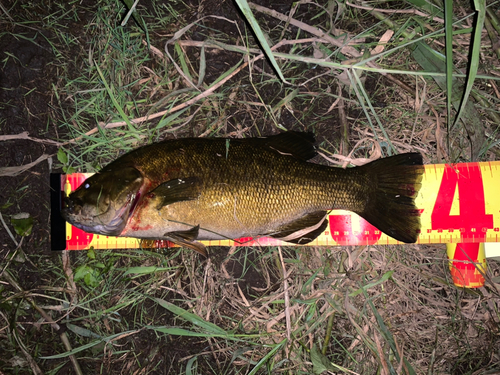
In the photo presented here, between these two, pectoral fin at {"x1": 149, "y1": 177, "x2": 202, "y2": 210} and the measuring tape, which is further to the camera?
the measuring tape

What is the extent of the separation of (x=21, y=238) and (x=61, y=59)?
179cm

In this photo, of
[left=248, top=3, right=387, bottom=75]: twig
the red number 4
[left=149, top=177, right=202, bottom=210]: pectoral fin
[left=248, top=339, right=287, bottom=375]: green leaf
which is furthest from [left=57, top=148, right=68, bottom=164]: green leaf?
the red number 4

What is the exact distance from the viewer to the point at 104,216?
2.46 meters

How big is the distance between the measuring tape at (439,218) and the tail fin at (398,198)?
0.28 metres

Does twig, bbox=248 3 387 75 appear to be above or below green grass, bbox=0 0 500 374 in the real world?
above

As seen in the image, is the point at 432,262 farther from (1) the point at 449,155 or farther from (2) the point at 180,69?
(2) the point at 180,69

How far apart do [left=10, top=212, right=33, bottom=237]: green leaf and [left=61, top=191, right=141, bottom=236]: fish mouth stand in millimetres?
880

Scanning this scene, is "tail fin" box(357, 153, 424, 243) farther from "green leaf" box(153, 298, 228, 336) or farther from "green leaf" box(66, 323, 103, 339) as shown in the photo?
"green leaf" box(66, 323, 103, 339)

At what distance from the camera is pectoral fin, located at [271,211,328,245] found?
2.73 meters

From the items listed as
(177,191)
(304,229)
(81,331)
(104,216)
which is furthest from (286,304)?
(81,331)

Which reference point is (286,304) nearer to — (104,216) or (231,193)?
(231,193)

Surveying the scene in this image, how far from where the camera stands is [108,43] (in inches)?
122

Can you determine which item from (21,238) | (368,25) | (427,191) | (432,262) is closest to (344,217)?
(427,191)

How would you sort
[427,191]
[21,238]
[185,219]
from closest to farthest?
[185,219] < [427,191] < [21,238]
